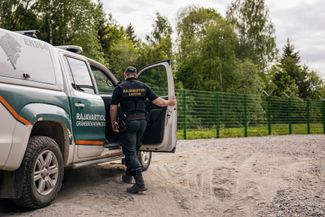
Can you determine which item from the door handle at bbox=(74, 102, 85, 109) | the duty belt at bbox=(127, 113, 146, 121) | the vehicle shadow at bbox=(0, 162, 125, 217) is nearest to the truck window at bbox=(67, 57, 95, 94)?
the door handle at bbox=(74, 102, 85, 109)

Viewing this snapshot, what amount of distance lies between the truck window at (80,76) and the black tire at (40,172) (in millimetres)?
1043

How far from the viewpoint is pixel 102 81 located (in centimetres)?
664

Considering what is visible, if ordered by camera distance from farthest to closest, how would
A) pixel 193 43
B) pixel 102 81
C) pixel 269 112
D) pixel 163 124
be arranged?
1. pixel 193 43
2. pixel 269 112
3. pixel 102 81
4. pixel 163 124

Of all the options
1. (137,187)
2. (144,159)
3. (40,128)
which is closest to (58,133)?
(40,128)

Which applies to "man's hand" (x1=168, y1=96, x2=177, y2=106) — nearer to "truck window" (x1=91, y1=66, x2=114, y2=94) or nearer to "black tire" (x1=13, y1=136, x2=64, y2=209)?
"truck window" (x1=91, y1=66, x2=114, y2=94)

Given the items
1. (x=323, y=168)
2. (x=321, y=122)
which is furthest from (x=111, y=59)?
(x=323, y=168)

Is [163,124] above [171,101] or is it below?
below

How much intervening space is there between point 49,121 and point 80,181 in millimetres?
1785

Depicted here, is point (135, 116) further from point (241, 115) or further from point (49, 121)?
point (241, 115)

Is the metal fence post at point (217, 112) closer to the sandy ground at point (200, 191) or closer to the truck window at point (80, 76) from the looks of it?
the sandy ground at point (200, 191)

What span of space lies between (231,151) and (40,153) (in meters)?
7.27

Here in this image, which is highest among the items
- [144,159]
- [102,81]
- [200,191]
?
[102,81]

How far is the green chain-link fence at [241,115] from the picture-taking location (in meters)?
16.2

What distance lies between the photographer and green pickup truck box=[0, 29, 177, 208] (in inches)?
158
